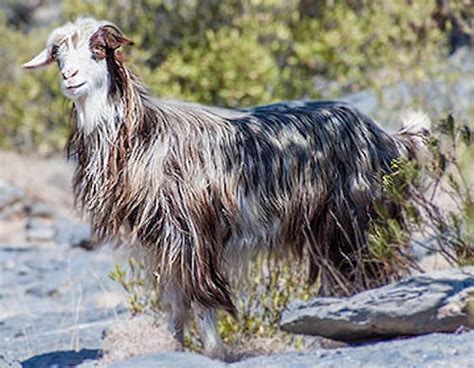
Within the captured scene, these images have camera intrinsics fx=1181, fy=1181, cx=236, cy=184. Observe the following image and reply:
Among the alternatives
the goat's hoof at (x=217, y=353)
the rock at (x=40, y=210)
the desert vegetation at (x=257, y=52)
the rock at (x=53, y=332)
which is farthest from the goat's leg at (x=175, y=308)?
the rock at (x=40, y=210)

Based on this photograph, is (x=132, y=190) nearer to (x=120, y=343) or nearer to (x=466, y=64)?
(x=120, y=343)

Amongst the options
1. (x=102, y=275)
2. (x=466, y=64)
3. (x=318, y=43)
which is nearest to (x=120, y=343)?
(x=102, y=275)

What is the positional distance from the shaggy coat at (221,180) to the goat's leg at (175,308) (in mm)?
139

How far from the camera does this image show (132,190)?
6562mm

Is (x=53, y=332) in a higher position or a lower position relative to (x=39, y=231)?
lower

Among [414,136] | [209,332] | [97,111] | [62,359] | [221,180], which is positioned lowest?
[62,359]

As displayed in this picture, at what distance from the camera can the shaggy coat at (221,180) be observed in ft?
21.5

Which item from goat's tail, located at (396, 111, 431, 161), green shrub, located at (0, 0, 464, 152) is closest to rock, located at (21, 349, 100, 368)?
goat's tail, located at (396, 111, 431, 161)

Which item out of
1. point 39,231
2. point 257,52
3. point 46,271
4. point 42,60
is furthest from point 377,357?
point 257,52

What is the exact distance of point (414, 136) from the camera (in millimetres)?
7520

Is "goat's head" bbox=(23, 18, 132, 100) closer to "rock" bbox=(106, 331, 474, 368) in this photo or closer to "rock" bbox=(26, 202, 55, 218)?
"rock" bbox=(106, 331, 474, 368)

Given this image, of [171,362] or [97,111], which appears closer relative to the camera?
[171,362]

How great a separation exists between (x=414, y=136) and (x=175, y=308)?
1900 millimetres

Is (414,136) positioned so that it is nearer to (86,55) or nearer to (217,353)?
(217,353)
